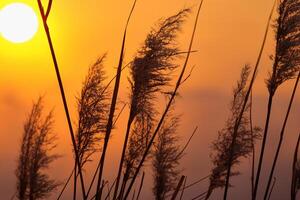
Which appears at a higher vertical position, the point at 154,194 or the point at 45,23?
the point at 154,194

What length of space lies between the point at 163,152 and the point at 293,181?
4.70 feet

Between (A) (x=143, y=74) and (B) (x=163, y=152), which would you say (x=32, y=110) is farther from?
(A) (x=143, y=74)

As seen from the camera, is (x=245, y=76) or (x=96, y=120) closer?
(x=96, y=120)

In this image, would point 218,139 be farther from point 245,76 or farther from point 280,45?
point 280,45

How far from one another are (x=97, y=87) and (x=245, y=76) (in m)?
1.74

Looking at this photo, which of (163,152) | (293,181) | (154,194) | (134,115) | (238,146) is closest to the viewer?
(134,115)

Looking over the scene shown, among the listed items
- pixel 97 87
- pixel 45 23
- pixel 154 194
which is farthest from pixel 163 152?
pixel 45 23


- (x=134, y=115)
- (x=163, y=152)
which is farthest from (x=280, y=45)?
(x=163, y=152)

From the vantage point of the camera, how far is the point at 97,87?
309 centimetres

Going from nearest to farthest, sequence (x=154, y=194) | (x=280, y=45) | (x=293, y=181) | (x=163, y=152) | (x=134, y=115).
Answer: (x=134, y=115) → (x=280, y=45) → (x=293, y=181) → (x=163, y=152) → (x=154, y=194)

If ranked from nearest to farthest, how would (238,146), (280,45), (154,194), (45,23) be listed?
(45,23) < (280,45) < (238,146) < (154,194)

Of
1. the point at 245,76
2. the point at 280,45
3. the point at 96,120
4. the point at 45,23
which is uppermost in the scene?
the point at 245,76

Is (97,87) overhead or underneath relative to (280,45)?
underneath

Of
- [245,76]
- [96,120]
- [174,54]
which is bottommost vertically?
[96,120]
